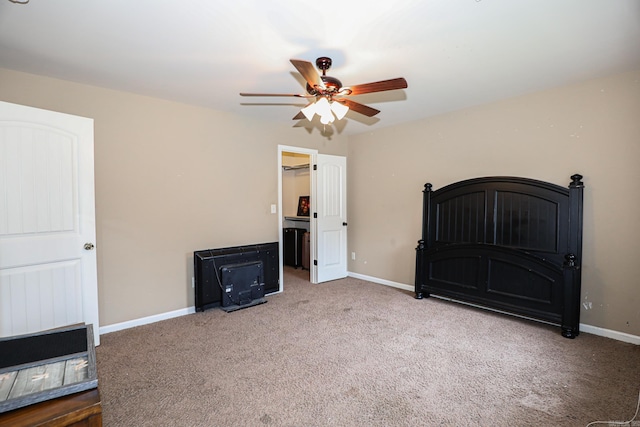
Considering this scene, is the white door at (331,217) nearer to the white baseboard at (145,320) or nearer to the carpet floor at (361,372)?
the carpet floor at (361,372)

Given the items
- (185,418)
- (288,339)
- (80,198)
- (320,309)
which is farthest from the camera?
(320,309)

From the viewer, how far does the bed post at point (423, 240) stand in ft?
13.5

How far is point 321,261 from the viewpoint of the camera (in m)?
5.02

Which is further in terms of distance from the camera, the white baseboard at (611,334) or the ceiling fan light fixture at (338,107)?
the white baseboard at (611,334)

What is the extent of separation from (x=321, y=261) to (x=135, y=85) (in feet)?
10.8

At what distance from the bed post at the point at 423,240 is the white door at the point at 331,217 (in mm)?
1461

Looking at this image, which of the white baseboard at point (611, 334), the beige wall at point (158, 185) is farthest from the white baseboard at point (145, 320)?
the white baseboard at point (611, 334)

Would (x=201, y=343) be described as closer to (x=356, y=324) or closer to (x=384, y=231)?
(x=356, y=324)

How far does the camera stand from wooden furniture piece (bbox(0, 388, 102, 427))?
40.9 inches

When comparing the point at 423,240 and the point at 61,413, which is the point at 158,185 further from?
the point at 423,240

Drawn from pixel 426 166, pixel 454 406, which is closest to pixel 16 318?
pixel 454 406

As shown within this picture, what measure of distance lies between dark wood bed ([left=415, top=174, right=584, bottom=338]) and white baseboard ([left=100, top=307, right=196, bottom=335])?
9.37 feet

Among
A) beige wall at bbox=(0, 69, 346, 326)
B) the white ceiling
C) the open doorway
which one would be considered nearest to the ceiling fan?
A: the white ceiling

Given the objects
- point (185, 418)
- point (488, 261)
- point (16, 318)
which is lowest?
point (185, 418)
